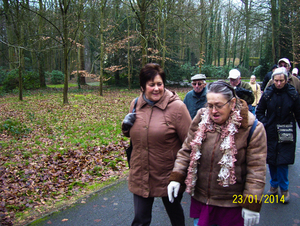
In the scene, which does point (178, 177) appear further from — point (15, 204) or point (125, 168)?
point (125, 168)

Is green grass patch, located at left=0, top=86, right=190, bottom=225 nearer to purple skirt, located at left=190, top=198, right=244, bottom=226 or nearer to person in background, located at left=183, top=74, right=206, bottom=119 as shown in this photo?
person in background, located at left=183, top=74, right=206, bottom=119

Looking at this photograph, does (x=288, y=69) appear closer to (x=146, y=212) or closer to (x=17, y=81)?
(x=146, y=212)

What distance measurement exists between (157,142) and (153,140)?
5 cm

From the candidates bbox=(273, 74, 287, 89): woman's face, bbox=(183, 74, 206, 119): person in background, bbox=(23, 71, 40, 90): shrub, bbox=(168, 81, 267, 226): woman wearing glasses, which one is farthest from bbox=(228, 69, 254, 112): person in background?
bbox=(23, 71, 40, 90): shrub

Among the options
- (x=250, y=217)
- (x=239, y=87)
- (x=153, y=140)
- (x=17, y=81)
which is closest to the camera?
(x=250, y=217)

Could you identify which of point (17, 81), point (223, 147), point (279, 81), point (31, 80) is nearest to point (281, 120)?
point (279, 81)

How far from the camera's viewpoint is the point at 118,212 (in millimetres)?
4062

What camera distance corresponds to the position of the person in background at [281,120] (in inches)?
162

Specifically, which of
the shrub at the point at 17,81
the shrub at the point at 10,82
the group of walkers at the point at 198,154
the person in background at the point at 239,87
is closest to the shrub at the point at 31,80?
the shrub at the point at 17,81

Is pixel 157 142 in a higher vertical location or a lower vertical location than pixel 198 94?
lower

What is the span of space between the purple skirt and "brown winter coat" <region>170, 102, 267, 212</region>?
0.06 m

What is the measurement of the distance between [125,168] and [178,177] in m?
4.10

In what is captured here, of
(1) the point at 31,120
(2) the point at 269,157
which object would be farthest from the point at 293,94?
(1) the point at 31,120

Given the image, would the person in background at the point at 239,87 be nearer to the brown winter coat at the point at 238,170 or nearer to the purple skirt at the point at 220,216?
the brown winter coat at the point at 238,170
